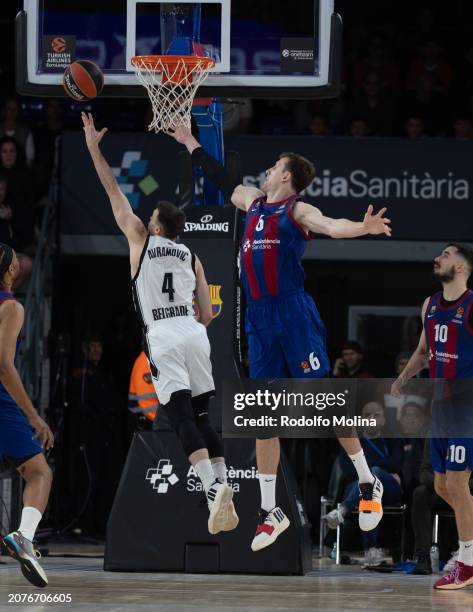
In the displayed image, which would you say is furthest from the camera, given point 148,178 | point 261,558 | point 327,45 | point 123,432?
point 123,432

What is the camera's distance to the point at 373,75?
15.3 meters

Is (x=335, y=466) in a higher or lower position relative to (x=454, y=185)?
lower

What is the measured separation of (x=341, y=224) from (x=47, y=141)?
7.98 meters

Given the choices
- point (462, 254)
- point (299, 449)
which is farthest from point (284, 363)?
point (299, 449)

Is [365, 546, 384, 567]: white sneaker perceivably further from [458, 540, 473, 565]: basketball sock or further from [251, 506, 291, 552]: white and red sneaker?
[251, 506, 291, 552]: white and red sneaker

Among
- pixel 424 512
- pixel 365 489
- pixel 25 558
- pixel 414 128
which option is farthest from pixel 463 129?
pixel 25 558

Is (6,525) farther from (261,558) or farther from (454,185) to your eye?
(454,185)

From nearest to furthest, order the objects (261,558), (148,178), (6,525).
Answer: (261,558), (6,525), (148,178)

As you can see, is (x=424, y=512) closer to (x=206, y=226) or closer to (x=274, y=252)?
(x=206, y=226)

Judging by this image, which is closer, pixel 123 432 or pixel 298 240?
pixel 298 240

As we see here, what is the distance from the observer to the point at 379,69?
625 inches

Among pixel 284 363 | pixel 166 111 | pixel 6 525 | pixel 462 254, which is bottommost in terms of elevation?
pixel 6 525

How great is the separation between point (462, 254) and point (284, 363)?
1778 millimetres

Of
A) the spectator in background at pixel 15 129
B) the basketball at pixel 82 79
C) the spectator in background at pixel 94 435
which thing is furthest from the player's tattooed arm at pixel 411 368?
the spectator in background at pixel 15 129
